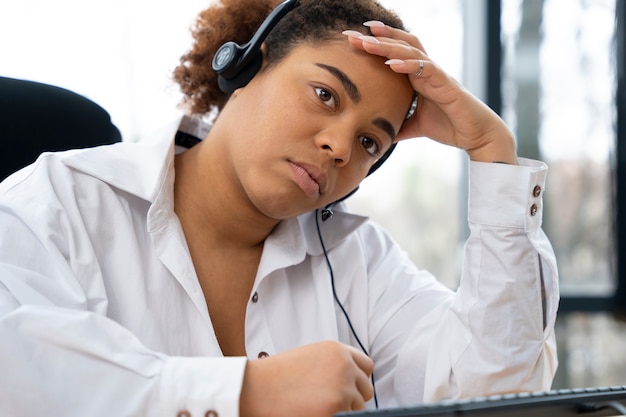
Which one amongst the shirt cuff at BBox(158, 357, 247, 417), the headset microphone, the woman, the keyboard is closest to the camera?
the keyboard

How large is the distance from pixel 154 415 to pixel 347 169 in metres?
0.60

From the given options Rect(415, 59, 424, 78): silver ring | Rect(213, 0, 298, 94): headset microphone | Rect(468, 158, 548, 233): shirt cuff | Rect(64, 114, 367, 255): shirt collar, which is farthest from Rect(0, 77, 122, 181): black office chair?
Rect(468, 158, 548, 233): shirt cuff

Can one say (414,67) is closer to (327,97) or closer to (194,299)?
(327,97)

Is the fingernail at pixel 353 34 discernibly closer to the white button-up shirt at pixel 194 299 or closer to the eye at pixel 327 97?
the eye at pixel 327 97

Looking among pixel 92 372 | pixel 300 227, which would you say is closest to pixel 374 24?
pixel 300 227

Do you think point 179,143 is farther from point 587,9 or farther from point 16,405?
point 587,9

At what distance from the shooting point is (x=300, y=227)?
144 centimetres

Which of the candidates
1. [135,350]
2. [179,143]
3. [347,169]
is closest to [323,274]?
[347,169]

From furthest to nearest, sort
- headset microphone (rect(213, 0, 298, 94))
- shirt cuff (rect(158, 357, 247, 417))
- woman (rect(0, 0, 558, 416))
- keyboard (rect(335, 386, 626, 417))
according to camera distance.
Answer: headset microphone (rect(213, 0, 298, 94)) < woman (rect(0, 0, 558, 416)) < shirt cuff (rect(158, 357, 247, 417)) < keyboard (rect(335, 386, 626, 417))

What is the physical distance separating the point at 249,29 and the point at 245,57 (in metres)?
0.25

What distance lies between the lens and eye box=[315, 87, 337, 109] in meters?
1.21

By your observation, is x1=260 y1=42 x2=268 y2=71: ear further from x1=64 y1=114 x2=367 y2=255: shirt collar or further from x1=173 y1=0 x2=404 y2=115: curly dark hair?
x1=64 y1=114 x2=367 y2=255: shirt collar

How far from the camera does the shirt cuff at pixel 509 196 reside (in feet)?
4.25

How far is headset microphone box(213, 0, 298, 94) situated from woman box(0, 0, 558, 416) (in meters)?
0.02
